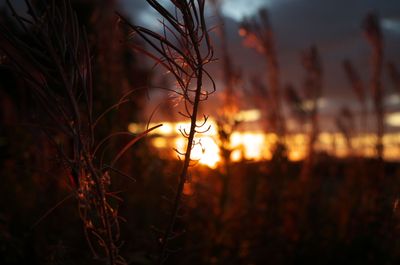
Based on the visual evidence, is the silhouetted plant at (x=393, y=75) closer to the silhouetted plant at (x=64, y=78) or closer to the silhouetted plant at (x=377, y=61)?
the silhouetted plant at (x=377, y=61)

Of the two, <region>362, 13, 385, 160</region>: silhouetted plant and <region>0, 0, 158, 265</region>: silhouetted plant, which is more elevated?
<region>362, 13, 385, 160</region>: silhouetted plant

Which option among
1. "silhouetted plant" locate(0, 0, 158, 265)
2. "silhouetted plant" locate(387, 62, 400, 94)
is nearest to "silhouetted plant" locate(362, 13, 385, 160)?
"silhouetted plant" locate(387, 62, 400, 94)

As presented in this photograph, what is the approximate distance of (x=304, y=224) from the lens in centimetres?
371

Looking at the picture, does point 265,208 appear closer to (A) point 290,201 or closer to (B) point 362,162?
(A) point 290,201

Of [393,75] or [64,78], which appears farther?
[393,75]

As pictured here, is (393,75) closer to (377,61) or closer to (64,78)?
(377,61)

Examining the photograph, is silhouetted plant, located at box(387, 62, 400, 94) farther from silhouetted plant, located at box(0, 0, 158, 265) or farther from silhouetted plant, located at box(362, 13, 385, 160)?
silhouetted plant, located at box(0, 0, 158, 265)

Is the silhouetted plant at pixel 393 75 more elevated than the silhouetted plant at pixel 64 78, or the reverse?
the silhouetted plant at pixel 393 75

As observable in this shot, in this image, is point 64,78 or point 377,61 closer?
point 64,78

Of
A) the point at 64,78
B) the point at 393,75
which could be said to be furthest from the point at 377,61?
the point at 64,78

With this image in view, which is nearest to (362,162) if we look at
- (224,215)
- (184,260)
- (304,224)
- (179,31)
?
(304,224)

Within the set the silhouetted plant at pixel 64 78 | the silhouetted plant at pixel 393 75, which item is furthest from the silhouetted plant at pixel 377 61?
the silhouetted plant at pixel 64 78

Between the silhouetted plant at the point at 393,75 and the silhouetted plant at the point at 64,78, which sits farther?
the silhouetted plant at the point at 393,75

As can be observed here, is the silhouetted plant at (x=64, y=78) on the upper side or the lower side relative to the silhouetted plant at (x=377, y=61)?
lower
